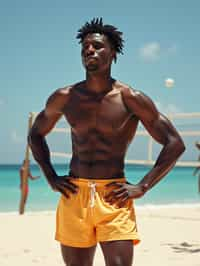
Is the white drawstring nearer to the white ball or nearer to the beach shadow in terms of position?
the beach shadow

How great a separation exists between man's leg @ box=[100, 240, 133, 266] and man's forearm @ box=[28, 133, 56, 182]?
57cm

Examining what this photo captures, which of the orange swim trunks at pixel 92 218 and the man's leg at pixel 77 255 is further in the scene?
the man's leg at pixel 77 255

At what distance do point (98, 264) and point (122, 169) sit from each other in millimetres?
2913

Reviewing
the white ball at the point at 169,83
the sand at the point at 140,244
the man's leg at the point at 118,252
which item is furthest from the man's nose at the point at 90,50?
the white ball at the point at 169,83

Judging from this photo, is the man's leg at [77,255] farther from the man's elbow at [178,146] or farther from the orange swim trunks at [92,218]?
the man's elbow at [178,146]

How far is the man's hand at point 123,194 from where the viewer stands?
8.89 ft

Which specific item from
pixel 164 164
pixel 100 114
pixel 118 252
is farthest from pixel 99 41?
pixel 118 252

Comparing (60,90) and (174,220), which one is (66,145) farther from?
(60,90)

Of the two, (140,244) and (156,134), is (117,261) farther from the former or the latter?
(140,244)

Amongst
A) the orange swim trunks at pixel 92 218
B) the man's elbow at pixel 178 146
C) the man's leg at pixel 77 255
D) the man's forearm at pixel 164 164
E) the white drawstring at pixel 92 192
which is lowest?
the man's leg at pixel 77 255

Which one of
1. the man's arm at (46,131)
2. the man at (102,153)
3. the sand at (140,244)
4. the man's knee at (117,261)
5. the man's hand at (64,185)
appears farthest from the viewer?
the sand at (140,244)

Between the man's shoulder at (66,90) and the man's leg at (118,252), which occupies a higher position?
the man's shoulder at (66,90)

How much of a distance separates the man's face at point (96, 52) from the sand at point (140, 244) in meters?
3.25

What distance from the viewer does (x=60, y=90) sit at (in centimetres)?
299
